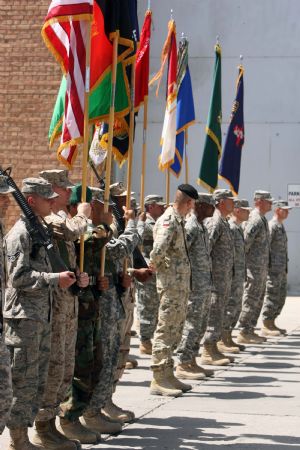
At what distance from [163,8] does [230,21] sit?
1545 millimetres

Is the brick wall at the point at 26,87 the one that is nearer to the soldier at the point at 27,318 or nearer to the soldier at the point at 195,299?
the soldier at the point at 195,299

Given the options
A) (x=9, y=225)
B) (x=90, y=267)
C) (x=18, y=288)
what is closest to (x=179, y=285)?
(x=90, y=267)

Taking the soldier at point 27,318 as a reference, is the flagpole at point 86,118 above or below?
above

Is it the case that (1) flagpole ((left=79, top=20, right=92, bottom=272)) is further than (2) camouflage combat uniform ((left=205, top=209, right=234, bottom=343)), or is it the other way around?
(2) camouflage combat uniform ((left=205, top=209, right=234, bottom=343))

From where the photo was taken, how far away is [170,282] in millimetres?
10062

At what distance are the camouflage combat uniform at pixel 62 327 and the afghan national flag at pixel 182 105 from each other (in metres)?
5.89

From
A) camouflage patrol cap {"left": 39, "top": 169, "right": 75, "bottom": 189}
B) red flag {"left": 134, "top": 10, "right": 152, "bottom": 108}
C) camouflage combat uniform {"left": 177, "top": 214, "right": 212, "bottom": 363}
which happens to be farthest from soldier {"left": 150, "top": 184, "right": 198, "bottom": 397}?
camouflage patrol cap {"left": 39, "top": 169, "right": 75, "bottom": 189}

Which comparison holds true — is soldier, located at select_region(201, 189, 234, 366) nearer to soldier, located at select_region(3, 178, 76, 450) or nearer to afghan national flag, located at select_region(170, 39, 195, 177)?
afghan national flag, located at select_region(170, 39, 195, 177)

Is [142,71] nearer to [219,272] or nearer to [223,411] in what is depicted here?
[219,272]

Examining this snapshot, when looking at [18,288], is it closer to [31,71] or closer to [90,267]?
[90,267]

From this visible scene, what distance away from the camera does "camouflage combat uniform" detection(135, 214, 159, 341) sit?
13.3m

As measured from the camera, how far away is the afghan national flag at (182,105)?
1339 centimetres

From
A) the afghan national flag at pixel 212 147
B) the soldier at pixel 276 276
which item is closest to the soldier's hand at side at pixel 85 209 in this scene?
the afghan national flag at pixel 212 147

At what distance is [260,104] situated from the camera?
24.0 meters
